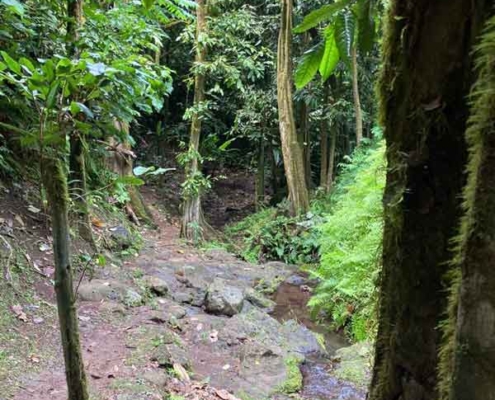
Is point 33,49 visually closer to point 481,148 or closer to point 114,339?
point 114,339

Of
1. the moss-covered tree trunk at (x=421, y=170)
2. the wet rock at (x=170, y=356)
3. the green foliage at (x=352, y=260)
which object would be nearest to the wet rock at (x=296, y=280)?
the green foliage at (x=352, y=260)

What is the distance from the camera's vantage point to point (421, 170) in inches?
36.5

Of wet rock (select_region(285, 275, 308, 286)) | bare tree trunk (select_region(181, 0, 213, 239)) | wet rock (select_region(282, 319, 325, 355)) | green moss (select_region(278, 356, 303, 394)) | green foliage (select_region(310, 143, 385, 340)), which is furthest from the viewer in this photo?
bare tree trunk (select_region(181, 0, 213, 239))

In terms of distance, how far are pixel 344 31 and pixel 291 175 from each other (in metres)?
8.76

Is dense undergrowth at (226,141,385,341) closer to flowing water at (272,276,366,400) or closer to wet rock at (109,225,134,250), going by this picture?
flowing water at (272,276,366,400)

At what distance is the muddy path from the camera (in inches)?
132

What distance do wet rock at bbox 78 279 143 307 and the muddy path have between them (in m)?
0.01

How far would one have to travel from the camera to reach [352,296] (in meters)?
5.51

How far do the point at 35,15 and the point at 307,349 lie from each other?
14.0ft

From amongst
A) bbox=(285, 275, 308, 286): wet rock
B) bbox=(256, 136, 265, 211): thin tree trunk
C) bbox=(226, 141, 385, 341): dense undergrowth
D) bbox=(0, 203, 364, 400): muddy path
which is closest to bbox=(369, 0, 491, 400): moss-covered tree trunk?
bbox=(226, 141, 385, 341): dense undergrowth

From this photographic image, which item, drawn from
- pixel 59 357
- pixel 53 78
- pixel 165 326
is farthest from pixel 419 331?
pixel 165 326

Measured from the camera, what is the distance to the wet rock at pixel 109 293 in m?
4.58

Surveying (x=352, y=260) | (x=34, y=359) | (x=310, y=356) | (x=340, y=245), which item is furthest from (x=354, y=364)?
(x=34, y=359)

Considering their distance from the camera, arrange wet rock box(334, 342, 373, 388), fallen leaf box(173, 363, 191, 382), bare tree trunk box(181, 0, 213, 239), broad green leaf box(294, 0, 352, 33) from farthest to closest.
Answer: bare tree trunk box(181, 0, 213, 239) < wet rock box(334, 342, 373, 388) < fallen leaf box(173, 363, 191, 382) < broad green leaf box(294, 0, 352, 33)
